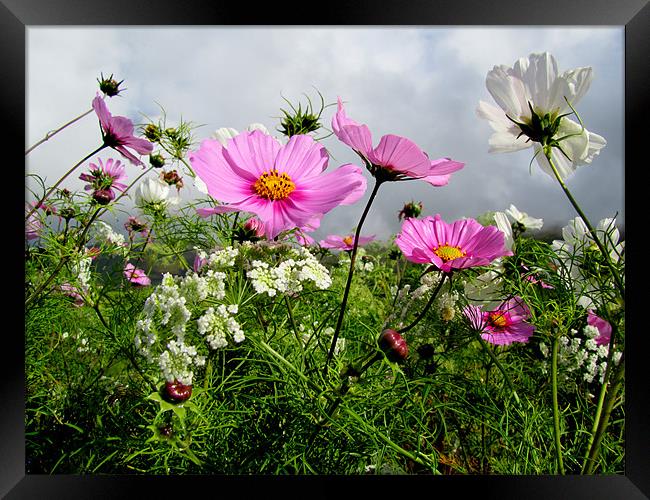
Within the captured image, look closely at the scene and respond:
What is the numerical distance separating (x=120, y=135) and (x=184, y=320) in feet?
1.26

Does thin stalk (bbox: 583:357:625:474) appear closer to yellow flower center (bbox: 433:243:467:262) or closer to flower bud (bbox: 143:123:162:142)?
yellow flower center (bbox: 433:243:467:262)

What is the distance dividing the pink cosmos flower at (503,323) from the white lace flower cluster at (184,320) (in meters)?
0.34

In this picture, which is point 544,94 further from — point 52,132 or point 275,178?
point 52,132

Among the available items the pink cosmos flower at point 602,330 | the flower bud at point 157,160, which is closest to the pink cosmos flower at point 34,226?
the flower bud at point 157,160

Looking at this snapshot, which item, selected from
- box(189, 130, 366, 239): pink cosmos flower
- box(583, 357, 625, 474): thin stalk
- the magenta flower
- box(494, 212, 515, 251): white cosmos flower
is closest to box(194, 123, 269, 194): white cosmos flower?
box(189, 130, 366, 239): pink cosmos flower

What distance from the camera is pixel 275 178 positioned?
54 centimetres

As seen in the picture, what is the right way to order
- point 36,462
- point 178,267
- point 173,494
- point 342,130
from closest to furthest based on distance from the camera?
1. point 342,130
2. point 173,494
3. point 36,462
4. point 178,267

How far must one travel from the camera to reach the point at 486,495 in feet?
1.90

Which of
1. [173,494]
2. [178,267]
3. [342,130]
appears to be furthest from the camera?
[178,267]

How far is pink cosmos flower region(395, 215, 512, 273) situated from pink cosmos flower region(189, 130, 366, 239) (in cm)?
9
